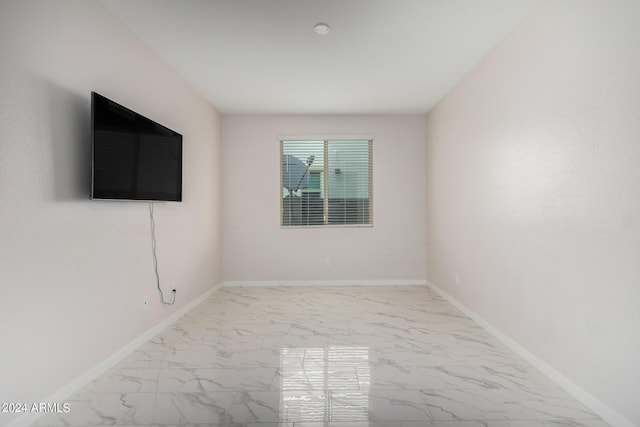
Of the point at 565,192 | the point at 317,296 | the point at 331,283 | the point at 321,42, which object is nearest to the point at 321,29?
the point at 321,42

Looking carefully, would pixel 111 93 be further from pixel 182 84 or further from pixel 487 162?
pixel 487 162

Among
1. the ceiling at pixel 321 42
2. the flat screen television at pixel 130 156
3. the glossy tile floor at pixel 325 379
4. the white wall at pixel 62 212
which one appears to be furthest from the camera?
the ceiling at pixel 321 42

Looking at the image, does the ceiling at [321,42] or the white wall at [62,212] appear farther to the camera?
the ceiling at [321,42]

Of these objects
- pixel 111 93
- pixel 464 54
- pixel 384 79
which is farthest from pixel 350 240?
pixel 111 93

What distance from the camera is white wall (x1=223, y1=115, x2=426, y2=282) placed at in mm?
4930

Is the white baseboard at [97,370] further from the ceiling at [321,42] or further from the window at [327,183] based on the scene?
the ceiling at [321,42]

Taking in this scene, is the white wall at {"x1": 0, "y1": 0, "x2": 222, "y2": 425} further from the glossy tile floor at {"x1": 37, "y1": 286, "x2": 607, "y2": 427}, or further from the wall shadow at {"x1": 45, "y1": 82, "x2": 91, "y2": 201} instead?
the glossy tile floor at {"x1": 37, "y1": 286, "x2": 607, "y2": 427}

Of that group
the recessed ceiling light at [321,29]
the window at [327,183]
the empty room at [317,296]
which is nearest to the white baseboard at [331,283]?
the empty room at [317,296]

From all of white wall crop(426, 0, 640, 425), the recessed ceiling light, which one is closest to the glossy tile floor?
white wall crop(426, 0, 640, 425)

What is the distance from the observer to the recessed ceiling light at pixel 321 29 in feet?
8.37

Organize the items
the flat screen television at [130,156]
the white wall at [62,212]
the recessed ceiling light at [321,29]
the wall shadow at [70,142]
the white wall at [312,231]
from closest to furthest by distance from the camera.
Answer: the white wall at [62,212]
the wall shadow at [70,142]
the flat screen television at [130,156]
the recessed ceiling light at [321,29]
the white wall at [312,231]

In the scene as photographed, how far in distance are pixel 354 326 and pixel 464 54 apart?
9.00ft

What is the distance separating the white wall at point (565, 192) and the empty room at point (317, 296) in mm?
14

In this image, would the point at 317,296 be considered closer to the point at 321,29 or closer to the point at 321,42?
the point at 321,42
